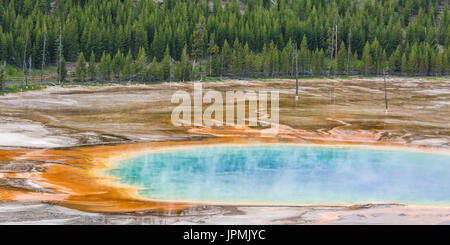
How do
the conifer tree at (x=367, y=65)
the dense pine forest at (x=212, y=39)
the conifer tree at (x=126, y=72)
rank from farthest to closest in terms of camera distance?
the conifer tree at (x=367, y=65) → the dense pine forest at (x=212, y=39) → the conifer tree at (x=126, y=72)

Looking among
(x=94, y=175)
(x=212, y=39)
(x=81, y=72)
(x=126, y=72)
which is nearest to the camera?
(x=94, y=175)

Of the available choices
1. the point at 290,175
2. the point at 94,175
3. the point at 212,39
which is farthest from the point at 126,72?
the point at 290,175

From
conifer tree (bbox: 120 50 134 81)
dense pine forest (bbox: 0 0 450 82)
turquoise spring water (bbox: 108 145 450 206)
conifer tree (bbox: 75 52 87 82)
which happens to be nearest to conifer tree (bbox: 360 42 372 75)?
dense pine forest (bbox: 0 0 450 82)

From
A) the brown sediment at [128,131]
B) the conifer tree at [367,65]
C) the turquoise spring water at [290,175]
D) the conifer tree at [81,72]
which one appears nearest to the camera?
the turquoise spring water at [290,175]

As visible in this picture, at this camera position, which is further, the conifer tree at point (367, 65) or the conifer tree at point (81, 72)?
the conifer tree at point (367, 65)

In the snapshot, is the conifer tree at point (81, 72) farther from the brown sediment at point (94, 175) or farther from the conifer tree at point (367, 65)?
the conifer tree at point (367, 65)

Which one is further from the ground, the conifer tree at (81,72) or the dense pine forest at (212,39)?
the dense pine forest at (212,39)

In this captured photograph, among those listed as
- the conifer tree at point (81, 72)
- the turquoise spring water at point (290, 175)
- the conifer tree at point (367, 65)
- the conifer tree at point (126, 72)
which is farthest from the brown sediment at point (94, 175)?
the conifer tree at point (367, 65)

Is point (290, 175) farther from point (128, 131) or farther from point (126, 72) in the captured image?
point (126, 72)
